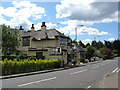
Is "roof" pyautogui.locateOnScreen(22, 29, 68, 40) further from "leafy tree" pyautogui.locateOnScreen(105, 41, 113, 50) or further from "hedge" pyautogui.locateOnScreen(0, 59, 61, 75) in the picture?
"leafy tree" pyautogui.locateOnScreen(105, 41, 113, 50)

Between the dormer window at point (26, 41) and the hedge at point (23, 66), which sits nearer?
the hedge at point (23, 66)

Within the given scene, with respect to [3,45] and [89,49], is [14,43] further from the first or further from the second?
[89,49]

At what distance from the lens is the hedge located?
20.5m

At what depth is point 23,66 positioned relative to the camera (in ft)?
76.4

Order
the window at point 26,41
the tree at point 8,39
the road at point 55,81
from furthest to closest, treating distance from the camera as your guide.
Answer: the window at point 26,41
the tree at point 8,39
the road at point 55,81

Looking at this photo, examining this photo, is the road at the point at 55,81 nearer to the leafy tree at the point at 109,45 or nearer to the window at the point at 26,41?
the window at the point at 26,41

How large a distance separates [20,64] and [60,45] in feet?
71.3

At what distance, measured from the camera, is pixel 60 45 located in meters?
43.8

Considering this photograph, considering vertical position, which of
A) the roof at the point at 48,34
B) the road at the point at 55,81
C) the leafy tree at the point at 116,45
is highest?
the roof at the point at 48,34

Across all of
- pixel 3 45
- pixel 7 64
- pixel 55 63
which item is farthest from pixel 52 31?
pixel 7 64

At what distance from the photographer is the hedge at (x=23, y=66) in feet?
67.1

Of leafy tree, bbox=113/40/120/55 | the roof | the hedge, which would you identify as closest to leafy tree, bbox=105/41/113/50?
leafy tree, bbox=113/40/120/55

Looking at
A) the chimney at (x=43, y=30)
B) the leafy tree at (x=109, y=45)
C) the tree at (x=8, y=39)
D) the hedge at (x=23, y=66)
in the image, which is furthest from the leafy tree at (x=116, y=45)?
the hedge at (x=23, y=66)

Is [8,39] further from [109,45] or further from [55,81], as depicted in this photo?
[109,45]
